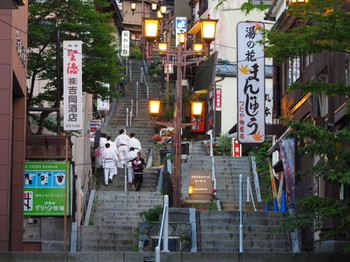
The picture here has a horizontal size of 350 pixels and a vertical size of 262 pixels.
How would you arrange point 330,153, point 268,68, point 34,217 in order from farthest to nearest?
point 268,68 → point 34,217 → point 330,153

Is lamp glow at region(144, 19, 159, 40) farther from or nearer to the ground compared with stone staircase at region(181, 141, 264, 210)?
farther from the ground

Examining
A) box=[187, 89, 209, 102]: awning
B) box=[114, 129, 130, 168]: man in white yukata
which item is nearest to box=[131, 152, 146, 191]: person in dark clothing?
box=[114, 129, 130, 168]: man in white yukata

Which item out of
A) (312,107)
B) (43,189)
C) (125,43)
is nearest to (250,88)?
(312,107)

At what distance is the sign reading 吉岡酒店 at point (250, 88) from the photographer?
96.8ft

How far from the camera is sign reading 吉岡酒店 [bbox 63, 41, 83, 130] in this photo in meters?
28.4

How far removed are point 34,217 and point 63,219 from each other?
3.02ft

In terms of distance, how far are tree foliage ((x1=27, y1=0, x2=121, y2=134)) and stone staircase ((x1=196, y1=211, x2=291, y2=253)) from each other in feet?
25.9

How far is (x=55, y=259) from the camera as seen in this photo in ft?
65.2

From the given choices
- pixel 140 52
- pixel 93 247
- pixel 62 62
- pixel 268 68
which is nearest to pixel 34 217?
pixel 93 247

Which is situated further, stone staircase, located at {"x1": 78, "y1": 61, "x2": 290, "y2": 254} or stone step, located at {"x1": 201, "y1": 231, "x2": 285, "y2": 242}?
stone step, located at {"x1": 201, "y1": 231, "x2": 285, "y2": 242}

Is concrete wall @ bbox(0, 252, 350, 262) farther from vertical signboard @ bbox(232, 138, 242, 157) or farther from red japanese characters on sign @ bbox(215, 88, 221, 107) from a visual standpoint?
red japanese characters on sign @ bbox(215, 88, 221, 107)

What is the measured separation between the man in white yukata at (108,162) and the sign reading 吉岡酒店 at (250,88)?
680 centimetres

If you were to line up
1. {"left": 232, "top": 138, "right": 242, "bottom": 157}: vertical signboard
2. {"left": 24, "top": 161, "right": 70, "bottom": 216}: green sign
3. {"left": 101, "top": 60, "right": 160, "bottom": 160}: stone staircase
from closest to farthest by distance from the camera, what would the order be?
{"left": 24, "top": 161, "right": 70, "bottom": 216}: green sign
{"left": 232, "top": 138, "right": 242, "bottom": 157}: vertical signboard
{"left": 101, "top": 60, "right": 160, "bottom": 160}: stone staircase

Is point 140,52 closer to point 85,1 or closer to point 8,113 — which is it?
point 85,1
